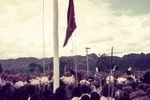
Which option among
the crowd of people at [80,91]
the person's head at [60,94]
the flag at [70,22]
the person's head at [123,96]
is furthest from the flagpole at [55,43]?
the person's head at [123,96]

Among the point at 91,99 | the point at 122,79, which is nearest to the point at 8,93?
the point at 91,99

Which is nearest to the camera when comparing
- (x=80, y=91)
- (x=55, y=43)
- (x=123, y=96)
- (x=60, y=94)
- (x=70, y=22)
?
(x=123, y=96)

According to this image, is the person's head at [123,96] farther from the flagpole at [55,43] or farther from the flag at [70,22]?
the flag at [70,22]

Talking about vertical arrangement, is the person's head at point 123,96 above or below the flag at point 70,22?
below

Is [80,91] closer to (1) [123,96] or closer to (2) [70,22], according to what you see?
(1) [123,96]

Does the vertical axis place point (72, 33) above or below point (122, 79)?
above

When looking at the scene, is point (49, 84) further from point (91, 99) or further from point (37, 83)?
point (91, 99)

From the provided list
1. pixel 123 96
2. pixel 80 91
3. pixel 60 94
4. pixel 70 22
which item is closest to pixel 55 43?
pixel 70 22

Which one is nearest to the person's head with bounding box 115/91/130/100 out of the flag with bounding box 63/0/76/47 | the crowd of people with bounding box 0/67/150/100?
the crowd of people with bounding box 0/67/150/100

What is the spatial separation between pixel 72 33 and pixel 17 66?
373 ft

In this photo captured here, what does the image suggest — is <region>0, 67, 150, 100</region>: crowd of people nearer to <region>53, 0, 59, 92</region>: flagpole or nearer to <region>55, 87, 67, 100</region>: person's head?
<region>55, 87, 67, 100</region>: person's head

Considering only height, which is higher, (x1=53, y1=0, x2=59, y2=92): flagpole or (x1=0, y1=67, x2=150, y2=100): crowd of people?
(x1=53, y1=0, x2=59, y2=92): flagpole

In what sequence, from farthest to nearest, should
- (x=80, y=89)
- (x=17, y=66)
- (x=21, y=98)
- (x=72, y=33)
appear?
(x=17, y=66) < (x=72, y=33) < (x=21, y=98) < (x=80, y=89)

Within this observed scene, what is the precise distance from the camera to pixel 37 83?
21.4m
